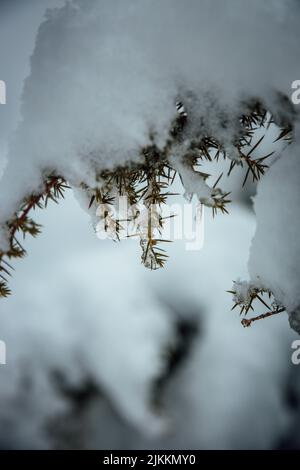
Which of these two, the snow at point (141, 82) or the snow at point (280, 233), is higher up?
the snow at point (141, 82)

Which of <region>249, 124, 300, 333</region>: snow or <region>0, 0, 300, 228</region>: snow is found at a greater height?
<region>0, 0, 300, 228</region>: snow

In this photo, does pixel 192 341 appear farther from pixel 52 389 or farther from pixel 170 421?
pixel 52 389

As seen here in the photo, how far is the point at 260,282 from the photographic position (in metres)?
1.06

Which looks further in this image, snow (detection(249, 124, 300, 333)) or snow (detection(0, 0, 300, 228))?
snow (detection(249, 124, 300, 333))

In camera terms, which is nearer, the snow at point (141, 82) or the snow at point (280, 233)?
the snow at point (141, 82)

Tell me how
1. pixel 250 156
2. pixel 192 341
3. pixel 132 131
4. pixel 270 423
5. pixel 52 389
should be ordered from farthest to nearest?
pixel 270 423 < pixel 52 389 < pixel 192 341 < pixel 250 156 < pixel 132 131

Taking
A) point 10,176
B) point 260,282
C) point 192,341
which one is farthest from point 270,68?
point 192,341

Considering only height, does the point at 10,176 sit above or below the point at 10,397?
above

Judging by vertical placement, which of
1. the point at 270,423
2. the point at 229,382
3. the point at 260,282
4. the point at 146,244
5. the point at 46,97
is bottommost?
the point at 270,423

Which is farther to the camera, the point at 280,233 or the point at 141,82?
the point at 280,233

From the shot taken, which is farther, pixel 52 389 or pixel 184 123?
pixel 52 389

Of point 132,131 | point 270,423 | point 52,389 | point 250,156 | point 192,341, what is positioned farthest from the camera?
point 270,423

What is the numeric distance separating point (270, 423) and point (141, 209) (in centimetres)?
2392

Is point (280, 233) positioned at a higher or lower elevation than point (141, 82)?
lower
